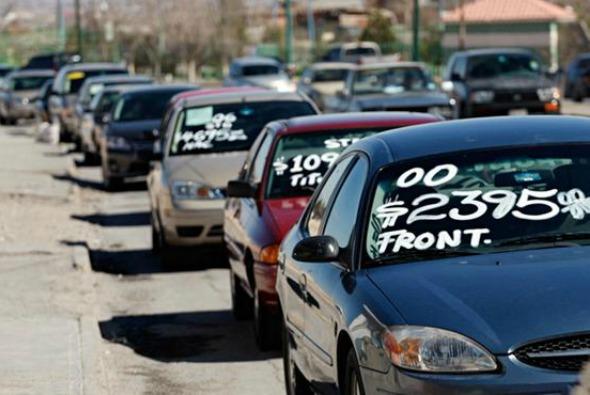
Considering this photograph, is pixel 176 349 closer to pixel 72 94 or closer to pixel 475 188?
pixel 475 188

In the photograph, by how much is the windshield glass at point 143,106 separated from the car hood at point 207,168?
9311mm

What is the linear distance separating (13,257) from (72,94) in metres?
23.0

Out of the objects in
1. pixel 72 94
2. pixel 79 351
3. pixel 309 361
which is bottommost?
pixel 72 94

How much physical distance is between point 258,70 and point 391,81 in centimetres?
2256

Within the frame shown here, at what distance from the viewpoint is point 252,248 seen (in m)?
10.9

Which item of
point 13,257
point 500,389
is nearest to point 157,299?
point 13,257

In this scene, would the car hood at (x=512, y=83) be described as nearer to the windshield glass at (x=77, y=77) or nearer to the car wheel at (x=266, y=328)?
the windshield glass at (x=77, y=77)

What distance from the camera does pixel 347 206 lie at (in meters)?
7.35

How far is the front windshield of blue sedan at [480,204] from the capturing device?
6793 millimetres

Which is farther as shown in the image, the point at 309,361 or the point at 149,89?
the point at 149,89

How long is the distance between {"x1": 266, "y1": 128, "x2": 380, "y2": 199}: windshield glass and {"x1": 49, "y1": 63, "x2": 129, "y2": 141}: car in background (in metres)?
25.5

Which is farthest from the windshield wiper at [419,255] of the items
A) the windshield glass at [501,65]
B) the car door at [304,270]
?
the windshield glass at [501,65]

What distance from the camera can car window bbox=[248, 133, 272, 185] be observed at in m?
11.9

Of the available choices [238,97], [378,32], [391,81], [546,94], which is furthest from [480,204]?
[378,32]
